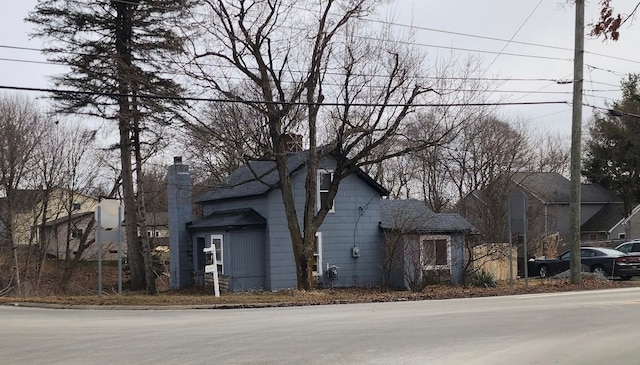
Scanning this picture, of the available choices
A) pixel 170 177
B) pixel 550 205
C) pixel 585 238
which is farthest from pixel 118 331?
pixel 585 238

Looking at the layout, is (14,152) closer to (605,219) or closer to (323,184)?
(323,184)

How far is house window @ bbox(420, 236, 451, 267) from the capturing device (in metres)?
26.8

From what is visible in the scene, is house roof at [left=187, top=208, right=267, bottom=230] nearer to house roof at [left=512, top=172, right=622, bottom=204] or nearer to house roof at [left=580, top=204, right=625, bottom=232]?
house roof at [left=512, top=172, right=622, bottom=204]

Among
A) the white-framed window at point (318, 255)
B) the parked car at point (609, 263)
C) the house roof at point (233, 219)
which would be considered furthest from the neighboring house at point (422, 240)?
the house roof at point (233, 219)

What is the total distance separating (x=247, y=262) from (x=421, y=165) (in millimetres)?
25121

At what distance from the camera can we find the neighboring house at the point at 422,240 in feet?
87.9

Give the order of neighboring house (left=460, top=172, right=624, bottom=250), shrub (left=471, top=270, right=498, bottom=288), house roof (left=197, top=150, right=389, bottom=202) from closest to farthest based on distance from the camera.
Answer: house roof (left=197, top=150, right=389, bottom=202)
shrub (left=471, top=270, right=498, bottom=288)
neighboring house (left=460, top=172, right=624, bottom=250)

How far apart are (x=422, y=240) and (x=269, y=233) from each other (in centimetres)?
633

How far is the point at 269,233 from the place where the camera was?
2698 cm

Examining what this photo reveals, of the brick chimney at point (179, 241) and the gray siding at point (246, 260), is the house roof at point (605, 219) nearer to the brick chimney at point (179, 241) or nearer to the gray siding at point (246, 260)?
the brick chimney at point (179, 241)

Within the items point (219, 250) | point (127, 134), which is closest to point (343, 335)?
point (219, 250)

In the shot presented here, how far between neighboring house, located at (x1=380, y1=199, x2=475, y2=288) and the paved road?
946 centimetres

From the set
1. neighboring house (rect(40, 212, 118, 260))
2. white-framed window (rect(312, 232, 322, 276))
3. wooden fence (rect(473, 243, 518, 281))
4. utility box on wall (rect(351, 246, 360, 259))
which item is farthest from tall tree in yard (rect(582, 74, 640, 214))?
neighboring house (rect(40, 212, 118, 260))

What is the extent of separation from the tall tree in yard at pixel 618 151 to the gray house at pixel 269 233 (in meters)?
34.6
